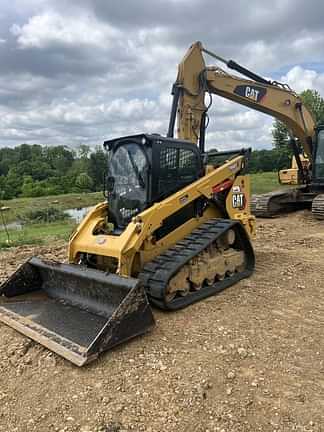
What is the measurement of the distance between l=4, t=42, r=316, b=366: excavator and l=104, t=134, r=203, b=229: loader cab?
0.01m

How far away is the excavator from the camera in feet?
13.2

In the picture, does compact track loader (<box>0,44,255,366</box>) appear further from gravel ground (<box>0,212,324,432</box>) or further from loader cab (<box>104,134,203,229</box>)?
gravel ground (<box>0,212,324,432</box>)

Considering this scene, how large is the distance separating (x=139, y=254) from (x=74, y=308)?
0.98 meters

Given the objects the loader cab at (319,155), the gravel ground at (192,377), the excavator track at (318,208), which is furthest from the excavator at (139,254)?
the loader cab at (319,155)

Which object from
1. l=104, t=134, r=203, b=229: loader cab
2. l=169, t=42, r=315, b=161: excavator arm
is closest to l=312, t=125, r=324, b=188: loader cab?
l=169, t=42, r=315, b=161: excavator arm

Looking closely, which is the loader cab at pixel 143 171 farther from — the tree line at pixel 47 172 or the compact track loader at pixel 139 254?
the tree line at pixel 47 172

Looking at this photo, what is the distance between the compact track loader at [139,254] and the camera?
4.04m

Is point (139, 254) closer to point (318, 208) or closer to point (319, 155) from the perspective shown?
point (318, 208)

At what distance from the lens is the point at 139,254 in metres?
5.07

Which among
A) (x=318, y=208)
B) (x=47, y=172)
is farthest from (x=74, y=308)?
(x=47, y=172)

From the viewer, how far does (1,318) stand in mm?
4523

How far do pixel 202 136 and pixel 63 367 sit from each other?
5331mm

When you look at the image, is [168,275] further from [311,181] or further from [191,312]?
[311,181]

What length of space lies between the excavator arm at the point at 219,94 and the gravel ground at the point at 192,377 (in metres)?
3.74
